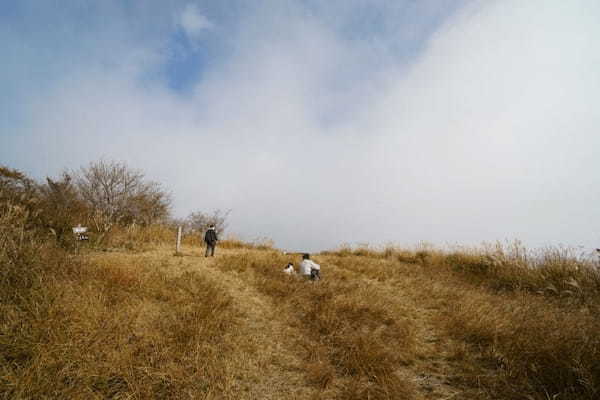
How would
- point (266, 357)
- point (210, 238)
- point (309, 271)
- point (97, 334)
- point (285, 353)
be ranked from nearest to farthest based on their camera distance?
point (97, 334)
point (266, 357)
point (285, 353)
point (309, 271)
point (210, 238)

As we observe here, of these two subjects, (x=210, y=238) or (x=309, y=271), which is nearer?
(x=309, y=271)

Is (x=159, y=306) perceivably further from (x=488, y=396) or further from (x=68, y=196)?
(x=68, y=196)

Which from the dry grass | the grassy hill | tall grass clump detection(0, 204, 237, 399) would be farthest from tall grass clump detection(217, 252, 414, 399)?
tall grass clump detection(0, 204, 237, 399)

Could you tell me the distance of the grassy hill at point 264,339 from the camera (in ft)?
9.65

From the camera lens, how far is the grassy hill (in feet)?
9.65

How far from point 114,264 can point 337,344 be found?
17.7 feet

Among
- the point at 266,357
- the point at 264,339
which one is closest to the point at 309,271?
the point at 264,339

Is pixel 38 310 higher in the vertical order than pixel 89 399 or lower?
higher

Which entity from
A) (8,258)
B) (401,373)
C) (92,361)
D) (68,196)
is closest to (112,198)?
(68,196)

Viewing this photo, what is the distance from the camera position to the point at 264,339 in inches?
171

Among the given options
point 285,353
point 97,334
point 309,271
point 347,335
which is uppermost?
point 309,271

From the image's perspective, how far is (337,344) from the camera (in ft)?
13.8

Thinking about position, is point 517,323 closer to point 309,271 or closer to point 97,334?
point 309,271

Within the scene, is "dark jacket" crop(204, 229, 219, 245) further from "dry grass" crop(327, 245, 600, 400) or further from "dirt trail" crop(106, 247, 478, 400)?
"dry grass" crop(327, 245, 600, 400)
